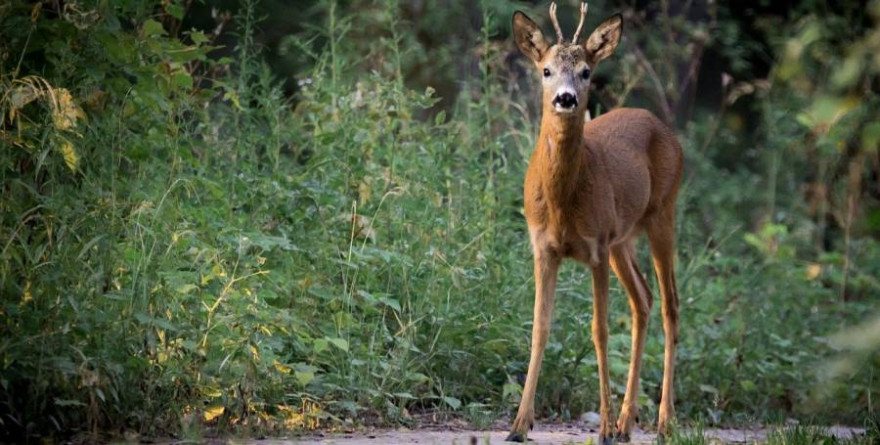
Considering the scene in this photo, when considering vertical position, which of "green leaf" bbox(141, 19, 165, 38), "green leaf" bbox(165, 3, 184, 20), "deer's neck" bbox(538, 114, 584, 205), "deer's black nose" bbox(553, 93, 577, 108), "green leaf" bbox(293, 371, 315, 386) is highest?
"green leaf" bbox(165, 3, 184, 20)

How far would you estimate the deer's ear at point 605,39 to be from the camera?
6289 mm

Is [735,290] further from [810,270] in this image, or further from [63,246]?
[63,246]

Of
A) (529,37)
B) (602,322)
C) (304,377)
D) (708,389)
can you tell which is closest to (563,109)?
(529,37)

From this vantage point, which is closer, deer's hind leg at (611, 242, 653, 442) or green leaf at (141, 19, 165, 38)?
green leaf at (141, 19, 165, 38)

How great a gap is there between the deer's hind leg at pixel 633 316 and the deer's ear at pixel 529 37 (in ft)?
4.34

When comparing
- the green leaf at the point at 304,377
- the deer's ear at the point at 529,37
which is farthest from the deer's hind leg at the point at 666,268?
the green leaf at the point at 304,377

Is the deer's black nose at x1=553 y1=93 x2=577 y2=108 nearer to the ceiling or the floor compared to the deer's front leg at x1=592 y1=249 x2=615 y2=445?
nearer to the ceiling

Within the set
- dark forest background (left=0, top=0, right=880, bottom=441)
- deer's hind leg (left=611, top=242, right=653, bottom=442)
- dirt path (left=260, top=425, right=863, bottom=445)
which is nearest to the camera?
dark forest background (left=0, top=0, right=880, bottom=441)

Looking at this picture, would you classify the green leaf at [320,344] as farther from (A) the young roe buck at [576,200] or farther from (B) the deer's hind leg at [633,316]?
(B) the deer's hind leg at [633,316]

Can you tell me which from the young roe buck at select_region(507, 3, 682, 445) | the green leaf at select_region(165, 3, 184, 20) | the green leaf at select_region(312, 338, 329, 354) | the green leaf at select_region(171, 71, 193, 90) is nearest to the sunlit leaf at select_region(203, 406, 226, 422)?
the green leaf at select_region(312, 338, 329, 354)

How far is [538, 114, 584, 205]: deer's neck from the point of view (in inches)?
233

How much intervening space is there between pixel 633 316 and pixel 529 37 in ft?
5.35

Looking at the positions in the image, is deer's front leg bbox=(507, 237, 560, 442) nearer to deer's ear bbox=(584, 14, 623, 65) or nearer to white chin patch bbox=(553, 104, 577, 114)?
white chin patch bbox=(553, 104, 577, 114)

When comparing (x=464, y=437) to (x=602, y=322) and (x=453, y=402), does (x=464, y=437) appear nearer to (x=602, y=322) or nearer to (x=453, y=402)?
(x=453, y=402)
